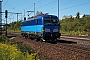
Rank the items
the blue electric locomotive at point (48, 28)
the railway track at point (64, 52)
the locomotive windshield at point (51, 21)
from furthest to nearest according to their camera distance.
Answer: the locomotive windshield at point (51, 21) < the blue electric locomotive at point (48, 28) < the railway track at point (64, 52)

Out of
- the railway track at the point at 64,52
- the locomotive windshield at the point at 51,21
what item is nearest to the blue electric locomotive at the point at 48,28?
the locomotive windshield at the point at 51,21

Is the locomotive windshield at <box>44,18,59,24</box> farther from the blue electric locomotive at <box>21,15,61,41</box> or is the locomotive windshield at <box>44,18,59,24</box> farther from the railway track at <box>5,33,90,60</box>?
the railway track at <box>5,33,90,60</box>

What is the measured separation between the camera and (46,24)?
2444cm

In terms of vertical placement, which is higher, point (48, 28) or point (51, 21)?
point (51, 21)

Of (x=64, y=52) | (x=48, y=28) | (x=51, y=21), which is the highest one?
(x=51, y=21)

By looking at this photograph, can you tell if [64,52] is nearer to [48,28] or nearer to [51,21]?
[48,28]

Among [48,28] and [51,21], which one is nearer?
[48,28]

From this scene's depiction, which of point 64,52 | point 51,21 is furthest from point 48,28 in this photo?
point 64,52

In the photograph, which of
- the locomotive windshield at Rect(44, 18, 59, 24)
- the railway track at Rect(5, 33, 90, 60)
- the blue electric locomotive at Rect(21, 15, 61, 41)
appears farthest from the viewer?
the locomotive windshield at Rect(44, 18, 59, 24)

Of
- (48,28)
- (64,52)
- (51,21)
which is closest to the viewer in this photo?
(64,52)

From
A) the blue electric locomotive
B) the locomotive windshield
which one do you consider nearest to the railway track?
the blue electric locomotive

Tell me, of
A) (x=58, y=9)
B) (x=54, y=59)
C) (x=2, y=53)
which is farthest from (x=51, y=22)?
(x=58, y=9)

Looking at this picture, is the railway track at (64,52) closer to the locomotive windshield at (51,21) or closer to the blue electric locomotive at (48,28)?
the blue electric locomotive at (48,28)

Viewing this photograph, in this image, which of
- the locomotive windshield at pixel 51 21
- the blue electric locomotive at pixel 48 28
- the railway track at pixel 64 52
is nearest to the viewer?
the railway track at pixel 64 52
